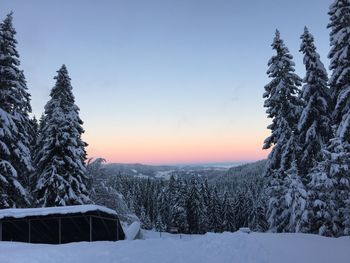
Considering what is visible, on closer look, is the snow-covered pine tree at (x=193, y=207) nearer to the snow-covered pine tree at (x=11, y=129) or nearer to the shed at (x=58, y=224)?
the shed at (x=58, y=224)

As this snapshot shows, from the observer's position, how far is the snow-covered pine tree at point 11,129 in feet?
78.9

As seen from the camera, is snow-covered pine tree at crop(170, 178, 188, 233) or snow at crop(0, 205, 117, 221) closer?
snow at crop(0, 205, 117, 221)

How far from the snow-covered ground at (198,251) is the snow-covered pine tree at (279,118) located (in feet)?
29.6

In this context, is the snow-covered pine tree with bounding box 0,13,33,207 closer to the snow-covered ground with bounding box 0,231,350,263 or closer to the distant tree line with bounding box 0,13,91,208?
the distant tree line with bounding box 0,13,91,208

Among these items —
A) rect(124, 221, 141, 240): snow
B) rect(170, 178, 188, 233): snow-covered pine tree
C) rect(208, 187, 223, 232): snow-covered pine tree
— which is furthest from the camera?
rect(208, 187, 223, 232): snow-covered pine tree

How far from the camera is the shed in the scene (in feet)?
69.8

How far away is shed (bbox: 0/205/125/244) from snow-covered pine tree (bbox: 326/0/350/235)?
43.2 feet

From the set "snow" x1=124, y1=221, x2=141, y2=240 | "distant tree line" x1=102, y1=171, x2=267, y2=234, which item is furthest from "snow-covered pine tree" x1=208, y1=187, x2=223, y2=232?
"snow" x1=124, y1=221, x2=141, y2=240

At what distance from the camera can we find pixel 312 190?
23.7 meters

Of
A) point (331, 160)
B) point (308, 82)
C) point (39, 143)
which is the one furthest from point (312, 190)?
point (39, 143)

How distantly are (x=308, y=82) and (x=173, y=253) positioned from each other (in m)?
17.9

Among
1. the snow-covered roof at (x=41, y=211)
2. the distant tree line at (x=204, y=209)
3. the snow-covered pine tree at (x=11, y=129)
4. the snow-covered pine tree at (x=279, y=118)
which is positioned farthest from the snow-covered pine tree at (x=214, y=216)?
the snow-covered roof at (x=41, y=211)

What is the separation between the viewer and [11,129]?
81.3 feet

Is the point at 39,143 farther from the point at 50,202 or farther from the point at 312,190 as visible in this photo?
the point at 312,190
